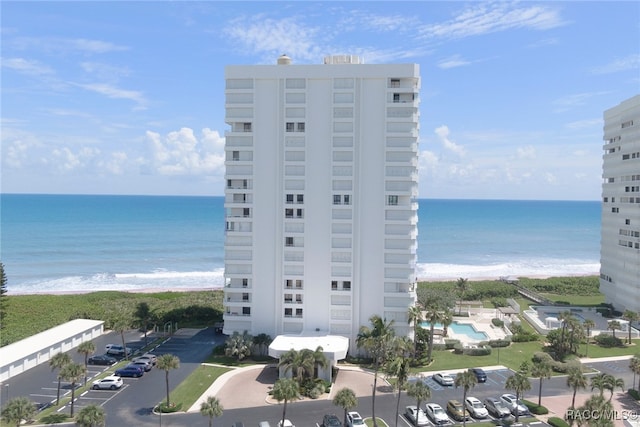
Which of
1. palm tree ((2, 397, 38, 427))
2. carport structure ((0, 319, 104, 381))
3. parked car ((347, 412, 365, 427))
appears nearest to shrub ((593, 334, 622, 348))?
parked car ((347, 412, 365, 427))

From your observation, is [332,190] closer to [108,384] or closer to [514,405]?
[514,405]

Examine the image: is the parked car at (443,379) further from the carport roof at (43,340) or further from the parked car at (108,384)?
the carport roof at (43,340)

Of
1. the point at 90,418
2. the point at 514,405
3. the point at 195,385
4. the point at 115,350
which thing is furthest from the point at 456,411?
the point at 115,350

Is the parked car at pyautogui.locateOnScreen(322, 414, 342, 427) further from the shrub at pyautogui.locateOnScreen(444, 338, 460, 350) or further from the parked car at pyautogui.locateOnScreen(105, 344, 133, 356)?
the parked car at pyautogui.locateOnScreen(105, 344, 133, 356)

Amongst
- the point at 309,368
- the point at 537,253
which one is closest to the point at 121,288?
the point at 309,368

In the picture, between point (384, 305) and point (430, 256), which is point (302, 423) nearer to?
point (384, 305)

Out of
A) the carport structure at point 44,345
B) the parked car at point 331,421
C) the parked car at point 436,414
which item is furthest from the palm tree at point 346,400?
the carport structure at point 44,345
